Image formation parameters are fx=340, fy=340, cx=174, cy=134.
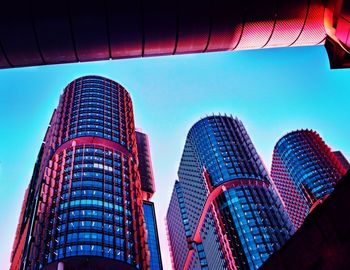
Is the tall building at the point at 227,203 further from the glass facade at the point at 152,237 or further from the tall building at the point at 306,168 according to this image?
the tall building at the point at 306,168

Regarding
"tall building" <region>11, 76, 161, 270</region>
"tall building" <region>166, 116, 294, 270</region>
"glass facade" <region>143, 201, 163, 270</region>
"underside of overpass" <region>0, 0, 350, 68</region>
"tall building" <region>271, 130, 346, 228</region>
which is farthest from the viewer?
"tall building" <region>271, 130, 346, 228</region>

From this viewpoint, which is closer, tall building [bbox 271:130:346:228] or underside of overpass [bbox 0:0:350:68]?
underside of overpass [bbox 0:0:350:68]

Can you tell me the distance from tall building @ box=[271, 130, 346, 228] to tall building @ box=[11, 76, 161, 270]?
90.5m

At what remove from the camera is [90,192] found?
87438 mm

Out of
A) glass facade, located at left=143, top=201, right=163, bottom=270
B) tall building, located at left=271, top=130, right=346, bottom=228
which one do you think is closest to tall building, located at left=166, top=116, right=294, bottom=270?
glass facade, located at left=143, top=201, right=163, bottom=270

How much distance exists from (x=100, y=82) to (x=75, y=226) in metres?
63.5

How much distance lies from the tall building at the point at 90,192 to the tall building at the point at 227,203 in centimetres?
4137

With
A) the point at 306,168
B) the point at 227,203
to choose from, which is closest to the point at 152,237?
the point at 227,203

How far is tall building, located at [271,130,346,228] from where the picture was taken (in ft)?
514

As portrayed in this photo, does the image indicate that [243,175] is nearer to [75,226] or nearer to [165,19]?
[75,226]

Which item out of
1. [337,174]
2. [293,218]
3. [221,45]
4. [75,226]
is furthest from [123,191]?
[293,218]

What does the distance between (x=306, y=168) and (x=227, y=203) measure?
54.9m

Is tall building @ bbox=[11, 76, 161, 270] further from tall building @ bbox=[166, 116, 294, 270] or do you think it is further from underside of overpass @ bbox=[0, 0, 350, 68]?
underside of overpass @ bbox=[0, 0, 350, 68]

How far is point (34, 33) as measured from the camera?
6.75 metres
